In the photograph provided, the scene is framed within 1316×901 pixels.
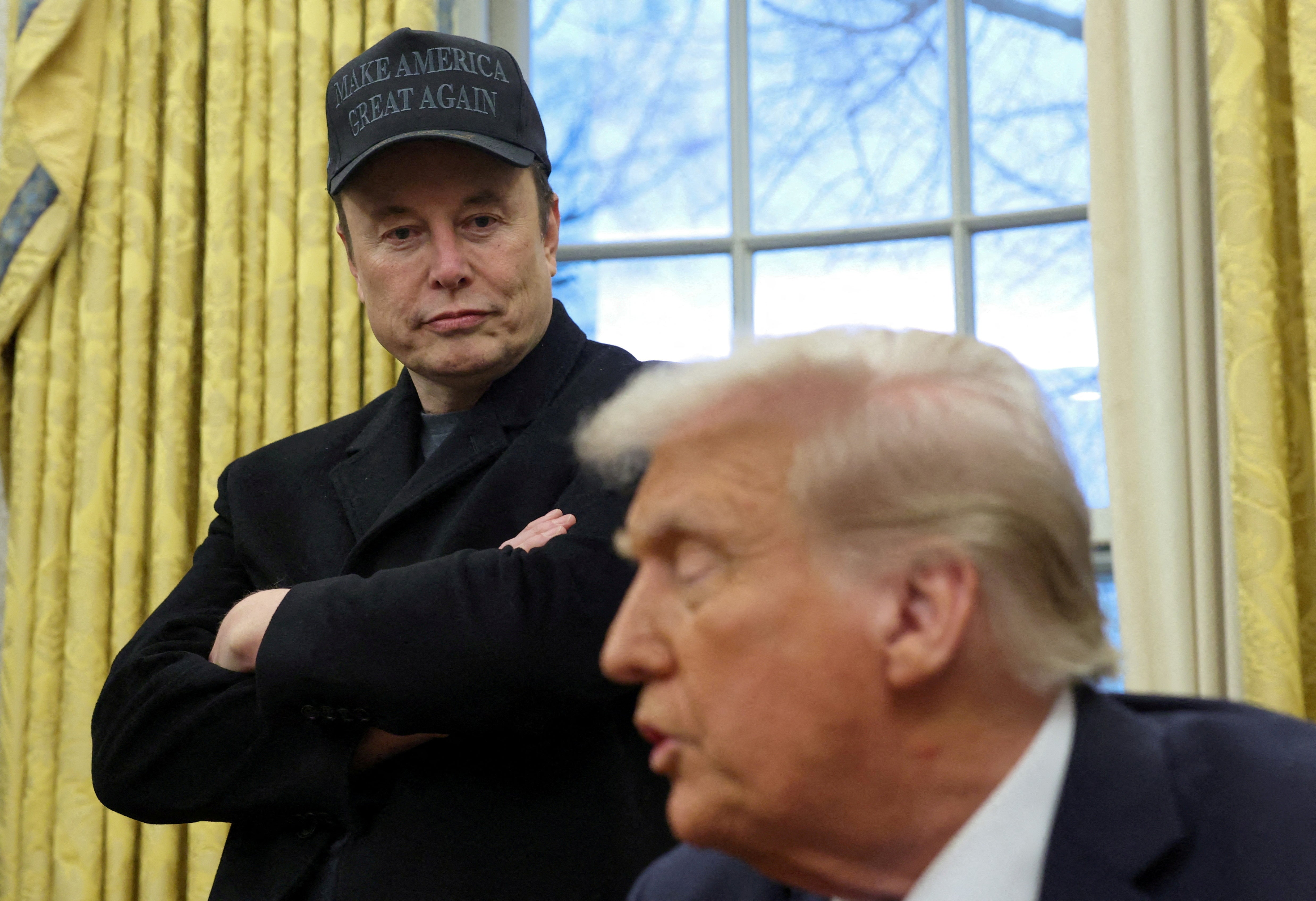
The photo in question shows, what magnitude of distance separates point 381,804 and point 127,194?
2043 millimetres

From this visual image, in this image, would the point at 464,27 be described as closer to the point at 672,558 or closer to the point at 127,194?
the point at 127,194

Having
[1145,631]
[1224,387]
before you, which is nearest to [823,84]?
[1224,387]

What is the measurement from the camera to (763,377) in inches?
39.5

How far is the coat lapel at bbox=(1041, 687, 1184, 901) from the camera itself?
2.93 ft

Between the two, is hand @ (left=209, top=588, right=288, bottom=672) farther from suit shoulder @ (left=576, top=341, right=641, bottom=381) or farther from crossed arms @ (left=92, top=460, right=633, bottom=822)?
suit shoulder @ (left=576, top=341, right=641, bottom=381)

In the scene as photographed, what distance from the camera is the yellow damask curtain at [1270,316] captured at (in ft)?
7.57

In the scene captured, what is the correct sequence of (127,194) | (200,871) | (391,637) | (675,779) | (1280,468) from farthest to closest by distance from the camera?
(127,194) < (200,871) < (1280,468) < (391,637) < (675,779)

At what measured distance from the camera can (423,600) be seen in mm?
1518

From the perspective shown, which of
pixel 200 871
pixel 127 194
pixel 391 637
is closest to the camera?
pixel 391 637

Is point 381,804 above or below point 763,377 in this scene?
below

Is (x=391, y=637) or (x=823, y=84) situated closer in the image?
(x=391, y=637)

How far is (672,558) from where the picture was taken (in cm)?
100

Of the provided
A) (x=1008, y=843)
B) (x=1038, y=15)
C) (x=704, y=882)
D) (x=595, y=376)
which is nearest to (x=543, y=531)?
(x=595, y=376)

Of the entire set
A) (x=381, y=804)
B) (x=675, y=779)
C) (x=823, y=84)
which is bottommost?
(x=381, y=804)
